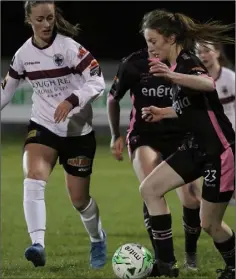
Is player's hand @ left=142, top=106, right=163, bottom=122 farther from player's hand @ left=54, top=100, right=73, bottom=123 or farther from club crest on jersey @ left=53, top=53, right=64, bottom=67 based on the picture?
club crest on jersey @ left=53, top=53, right=64, bottom=67

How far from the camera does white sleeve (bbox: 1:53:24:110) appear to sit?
667 cm

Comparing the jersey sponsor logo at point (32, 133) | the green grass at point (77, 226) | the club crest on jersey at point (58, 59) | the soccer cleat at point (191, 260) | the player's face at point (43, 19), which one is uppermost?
the player's face at point (43, 19)

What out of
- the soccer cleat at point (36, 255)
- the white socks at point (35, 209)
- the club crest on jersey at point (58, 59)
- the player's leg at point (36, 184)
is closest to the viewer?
the soccer cleat at point (36, 255)

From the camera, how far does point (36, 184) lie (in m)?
6.40

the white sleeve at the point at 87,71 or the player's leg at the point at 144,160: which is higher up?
the white sleeve at the point at 87,71

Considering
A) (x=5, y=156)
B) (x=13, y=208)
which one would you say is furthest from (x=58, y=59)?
(x=5, y=156)

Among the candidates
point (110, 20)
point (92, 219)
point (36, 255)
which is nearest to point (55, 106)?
point (92, 219)

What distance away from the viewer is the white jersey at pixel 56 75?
21.5ft

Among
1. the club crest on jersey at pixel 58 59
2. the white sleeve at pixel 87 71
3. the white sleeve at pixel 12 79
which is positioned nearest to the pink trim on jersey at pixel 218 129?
the white sleeve at pixel 87 71

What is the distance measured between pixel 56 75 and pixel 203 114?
1.31 meters

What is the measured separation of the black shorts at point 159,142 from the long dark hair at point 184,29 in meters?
0.87

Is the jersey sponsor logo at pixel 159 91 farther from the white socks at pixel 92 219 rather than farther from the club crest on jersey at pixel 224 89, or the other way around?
the club crest on jersey at pixel 224 89

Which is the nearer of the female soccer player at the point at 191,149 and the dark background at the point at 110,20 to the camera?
the female soccer player at the point at 191,149

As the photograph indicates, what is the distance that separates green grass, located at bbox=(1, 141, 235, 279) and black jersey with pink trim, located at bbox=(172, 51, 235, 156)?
0.97m
